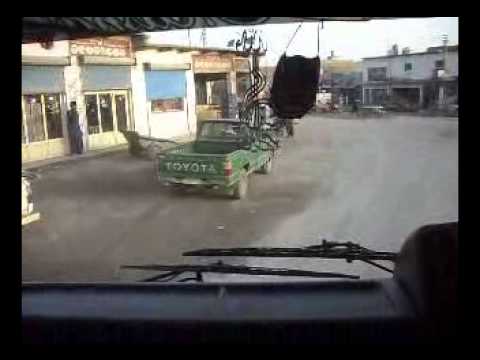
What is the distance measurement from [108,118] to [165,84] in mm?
673

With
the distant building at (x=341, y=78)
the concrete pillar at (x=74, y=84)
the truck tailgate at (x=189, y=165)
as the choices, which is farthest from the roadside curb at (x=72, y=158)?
the distant building at (x=341, y=78)

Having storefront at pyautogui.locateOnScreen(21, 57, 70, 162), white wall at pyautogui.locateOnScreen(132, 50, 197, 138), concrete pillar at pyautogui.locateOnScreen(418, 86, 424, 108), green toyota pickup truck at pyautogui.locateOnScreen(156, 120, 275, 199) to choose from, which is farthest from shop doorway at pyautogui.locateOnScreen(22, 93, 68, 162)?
concrete pillar at pyautogui.locateOnScreen(418, 86, 424, 108)

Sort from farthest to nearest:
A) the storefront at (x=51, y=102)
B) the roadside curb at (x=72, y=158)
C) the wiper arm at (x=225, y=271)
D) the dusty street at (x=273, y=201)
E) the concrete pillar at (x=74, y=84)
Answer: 1. the concrete pillar at (x=74, y=84)
2. the storefront at (x=51, y=102)
3. the roadside curb at (x=72, y=158)
4. the dusty street at (x=273, y=201)
5. the wiper arm at (x=225, y=271)

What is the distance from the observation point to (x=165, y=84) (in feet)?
17.3

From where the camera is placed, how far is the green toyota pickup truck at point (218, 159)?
4.04 metres

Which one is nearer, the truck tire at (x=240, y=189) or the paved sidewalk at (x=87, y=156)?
the paved sidewalk at (x=87, y=156)

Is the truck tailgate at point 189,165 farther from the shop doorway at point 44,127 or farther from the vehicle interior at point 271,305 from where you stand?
the vehicle interior at point 271,305

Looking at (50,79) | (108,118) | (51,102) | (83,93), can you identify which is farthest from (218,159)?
(50,79)

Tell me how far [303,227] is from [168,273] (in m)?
2.14

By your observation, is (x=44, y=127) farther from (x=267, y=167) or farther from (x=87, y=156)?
(x=267, y=167)

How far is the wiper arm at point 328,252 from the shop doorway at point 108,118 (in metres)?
2.38

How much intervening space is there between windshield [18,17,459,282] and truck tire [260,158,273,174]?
0.01 meters

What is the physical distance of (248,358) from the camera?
1875 mm

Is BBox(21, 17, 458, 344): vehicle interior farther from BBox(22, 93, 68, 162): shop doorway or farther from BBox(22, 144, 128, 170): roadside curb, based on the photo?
BBox(22, 144, 128, 170): roadside curb
